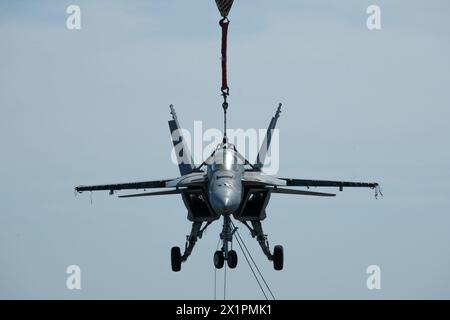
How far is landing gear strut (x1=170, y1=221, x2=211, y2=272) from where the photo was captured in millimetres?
61188

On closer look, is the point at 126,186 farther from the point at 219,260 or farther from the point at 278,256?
the point at 278,256

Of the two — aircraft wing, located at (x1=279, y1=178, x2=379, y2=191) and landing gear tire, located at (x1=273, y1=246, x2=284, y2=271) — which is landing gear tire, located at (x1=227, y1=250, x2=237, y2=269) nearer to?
landing gear tire, located at (x1=273, y1=246, x2=284, y2=271)

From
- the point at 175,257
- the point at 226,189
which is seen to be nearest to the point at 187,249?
the point at 175,257

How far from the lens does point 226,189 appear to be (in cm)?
5444

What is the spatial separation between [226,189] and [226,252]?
14.2 feet

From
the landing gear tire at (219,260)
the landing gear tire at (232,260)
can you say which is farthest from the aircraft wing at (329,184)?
the landing gear tire at (219,260)

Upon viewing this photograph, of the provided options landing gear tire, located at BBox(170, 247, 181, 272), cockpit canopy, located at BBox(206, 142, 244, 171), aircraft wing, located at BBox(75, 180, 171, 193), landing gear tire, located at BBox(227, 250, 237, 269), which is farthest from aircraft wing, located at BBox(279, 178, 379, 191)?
landing gear tire, located at BBox(170, 247, 181, 272)

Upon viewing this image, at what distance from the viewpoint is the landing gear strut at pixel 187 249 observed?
6119 cm

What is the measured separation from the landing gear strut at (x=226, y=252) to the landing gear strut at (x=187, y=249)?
131 inches
